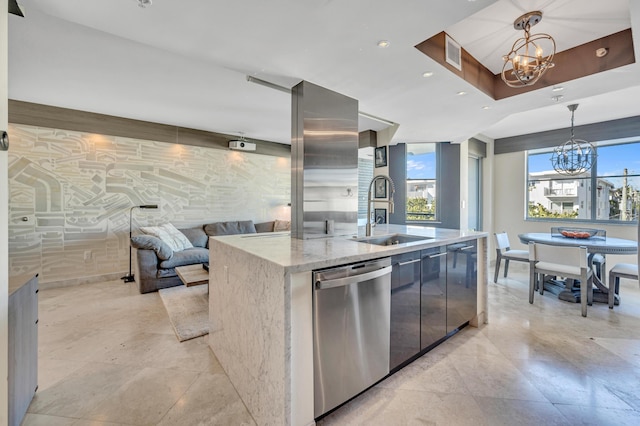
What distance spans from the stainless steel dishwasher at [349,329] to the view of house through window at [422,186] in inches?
146

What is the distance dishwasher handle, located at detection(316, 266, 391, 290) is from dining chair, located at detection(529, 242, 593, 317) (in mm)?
2720

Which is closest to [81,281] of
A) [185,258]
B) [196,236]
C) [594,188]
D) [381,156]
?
[185,258]

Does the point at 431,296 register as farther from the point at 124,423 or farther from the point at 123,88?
the point at 123,88

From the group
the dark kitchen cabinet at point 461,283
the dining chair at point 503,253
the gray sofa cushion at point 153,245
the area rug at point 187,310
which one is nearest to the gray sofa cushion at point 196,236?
the gray sofa cushion at point 153,245

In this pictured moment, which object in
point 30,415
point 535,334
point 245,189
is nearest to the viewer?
point 30,415

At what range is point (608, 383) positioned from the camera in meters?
1.90

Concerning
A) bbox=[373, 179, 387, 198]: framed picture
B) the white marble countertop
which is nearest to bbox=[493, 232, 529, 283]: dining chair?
bbox=[373, 179, 387, 198]: framed picture

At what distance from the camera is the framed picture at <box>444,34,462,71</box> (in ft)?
7.39

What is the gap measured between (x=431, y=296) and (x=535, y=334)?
133 cm

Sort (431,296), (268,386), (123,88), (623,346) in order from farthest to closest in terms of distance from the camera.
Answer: (123,88), (623,346), (431,296), (268,386)

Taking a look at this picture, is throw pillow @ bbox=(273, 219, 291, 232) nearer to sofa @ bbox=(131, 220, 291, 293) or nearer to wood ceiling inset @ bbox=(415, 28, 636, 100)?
Result: sofa @ bbox=(131, 220, 291, 293)

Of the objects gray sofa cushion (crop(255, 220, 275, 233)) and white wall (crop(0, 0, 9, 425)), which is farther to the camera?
gray sofa cushion (crop(255, 220, 275, 233))

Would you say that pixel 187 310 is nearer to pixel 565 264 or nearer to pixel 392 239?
pixel 392 239

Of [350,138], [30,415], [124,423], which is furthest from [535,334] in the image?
[30,415]
